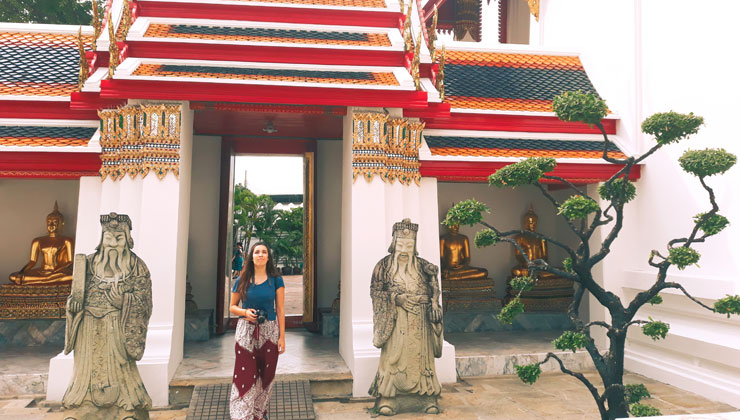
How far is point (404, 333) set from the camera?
4098 millimetres

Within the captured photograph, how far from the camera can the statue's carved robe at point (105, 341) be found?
369 cm

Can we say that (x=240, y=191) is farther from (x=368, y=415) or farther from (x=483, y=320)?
(x=368, y=415)

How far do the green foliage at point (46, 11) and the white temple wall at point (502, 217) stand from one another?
10.3 meters

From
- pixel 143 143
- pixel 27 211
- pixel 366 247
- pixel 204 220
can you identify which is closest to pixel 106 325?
pixel 143 143

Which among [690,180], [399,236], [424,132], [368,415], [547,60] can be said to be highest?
[547,60]

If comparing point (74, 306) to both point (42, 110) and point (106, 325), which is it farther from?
point (42, 110)

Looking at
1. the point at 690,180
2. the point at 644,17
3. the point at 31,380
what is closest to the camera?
the point at 31,380

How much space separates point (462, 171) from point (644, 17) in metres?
2.76

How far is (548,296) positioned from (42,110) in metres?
6.50

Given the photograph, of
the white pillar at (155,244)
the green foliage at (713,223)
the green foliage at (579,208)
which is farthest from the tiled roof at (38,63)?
the green foliage at (713,223)

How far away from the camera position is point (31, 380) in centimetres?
455

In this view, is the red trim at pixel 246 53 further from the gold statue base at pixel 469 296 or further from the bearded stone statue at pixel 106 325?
the gold statue base at pixel 469 296

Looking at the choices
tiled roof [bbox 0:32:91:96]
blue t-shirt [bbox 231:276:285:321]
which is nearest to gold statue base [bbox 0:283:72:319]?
tiled roof [bbox 0:32:91:96]

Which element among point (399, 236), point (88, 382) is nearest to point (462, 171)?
point (399, 236)
